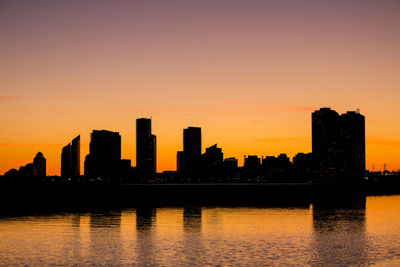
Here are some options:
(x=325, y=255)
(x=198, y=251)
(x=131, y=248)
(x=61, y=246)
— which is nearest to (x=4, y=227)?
(x=61, y=246)

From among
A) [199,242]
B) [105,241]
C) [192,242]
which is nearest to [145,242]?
[105,241]

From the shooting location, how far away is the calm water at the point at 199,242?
36906 mm

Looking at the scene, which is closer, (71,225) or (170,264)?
(170,264)

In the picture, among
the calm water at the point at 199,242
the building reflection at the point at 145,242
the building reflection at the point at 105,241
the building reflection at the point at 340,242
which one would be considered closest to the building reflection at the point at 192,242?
the calm water at the point at 199,242

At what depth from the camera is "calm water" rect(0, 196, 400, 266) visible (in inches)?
1453

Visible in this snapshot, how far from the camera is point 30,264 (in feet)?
114

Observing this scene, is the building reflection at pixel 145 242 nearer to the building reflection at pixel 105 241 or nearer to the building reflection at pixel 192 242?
the building reflection at pixel 105 241

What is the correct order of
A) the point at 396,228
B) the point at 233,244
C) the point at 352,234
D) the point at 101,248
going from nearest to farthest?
the point at 101,248 → the point at 233,244 → the point at 352,234 → the point at 396,228

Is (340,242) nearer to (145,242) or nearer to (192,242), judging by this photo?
(192,242)

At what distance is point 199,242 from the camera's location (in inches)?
1809

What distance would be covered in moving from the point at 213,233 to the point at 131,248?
12794 millimetres

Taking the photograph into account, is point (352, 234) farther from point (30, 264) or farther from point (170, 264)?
point (30, 264)

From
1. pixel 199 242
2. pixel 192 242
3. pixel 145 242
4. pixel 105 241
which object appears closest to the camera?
pixel 145 242

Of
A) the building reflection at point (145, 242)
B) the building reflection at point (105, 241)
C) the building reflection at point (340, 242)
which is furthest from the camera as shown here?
the building reflection at point (105, 241)
